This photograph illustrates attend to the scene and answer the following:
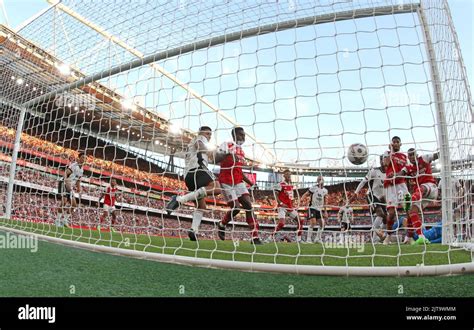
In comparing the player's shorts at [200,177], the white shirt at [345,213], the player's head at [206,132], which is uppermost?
the player's head at [206,132]

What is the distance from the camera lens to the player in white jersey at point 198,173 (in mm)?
4508

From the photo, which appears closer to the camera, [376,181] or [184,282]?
[184,282]

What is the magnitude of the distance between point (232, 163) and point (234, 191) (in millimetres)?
431

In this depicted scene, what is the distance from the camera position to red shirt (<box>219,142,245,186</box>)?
455cm

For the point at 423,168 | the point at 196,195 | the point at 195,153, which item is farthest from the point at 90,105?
the point at 423,168

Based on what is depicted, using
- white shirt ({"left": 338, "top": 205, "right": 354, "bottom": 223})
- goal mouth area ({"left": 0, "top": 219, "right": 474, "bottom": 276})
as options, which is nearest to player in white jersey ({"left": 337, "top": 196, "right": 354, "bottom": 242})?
white shirt ({"left": 338, "top": 205, "right": 354, "bottom": 223})

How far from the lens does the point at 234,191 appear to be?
4910mm

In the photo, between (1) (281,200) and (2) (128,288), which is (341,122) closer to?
(2) (128,288)

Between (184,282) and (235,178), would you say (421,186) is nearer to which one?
(235,178)

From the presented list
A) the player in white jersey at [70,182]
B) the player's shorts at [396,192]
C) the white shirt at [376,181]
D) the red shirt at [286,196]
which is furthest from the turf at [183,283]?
the player in white jersey at [70,182]

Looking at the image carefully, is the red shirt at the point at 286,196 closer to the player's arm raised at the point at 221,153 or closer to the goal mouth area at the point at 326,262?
the player's arm raised at the point at 221,153

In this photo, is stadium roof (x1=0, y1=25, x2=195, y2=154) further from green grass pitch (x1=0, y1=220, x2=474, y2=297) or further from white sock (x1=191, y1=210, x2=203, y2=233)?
green grass pitch (x1=0, y1=220, x2=474, y2=297)

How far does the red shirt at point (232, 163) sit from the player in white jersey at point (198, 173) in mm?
229
